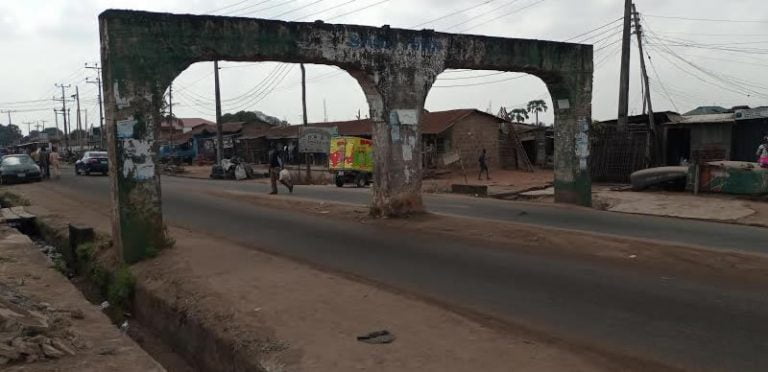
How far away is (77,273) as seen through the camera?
1173 cm

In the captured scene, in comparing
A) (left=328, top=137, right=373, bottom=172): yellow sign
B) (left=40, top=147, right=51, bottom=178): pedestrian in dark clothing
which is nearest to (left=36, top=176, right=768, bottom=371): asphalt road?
(left=328, top=137, right=373, bottom=172): yellow sign

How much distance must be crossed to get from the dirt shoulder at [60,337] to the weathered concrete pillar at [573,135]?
12587 mm

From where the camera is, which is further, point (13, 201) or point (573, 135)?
point (13, 201)

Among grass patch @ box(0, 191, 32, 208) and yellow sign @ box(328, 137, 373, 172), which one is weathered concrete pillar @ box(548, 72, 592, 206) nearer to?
yellow sign @ box(328, 137, 373, 172)

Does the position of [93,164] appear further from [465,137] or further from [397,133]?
[397,133]

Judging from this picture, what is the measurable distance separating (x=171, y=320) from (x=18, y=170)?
25374mm

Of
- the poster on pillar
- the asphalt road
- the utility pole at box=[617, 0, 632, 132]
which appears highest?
the utility pole at box=[617, 0, 632, 132]

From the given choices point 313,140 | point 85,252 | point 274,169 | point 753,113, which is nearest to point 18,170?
point 313,140

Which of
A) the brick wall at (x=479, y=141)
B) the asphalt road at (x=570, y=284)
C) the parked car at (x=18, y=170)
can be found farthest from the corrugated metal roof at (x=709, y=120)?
the parked car at (x=18, y=170)

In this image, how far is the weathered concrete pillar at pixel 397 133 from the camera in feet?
43.7

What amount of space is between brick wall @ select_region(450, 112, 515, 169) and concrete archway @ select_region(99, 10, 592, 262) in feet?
57.0

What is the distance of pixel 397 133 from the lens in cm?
1353

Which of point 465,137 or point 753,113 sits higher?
point 753,113

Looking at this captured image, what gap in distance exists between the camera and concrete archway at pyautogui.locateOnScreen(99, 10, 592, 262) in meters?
9.90
